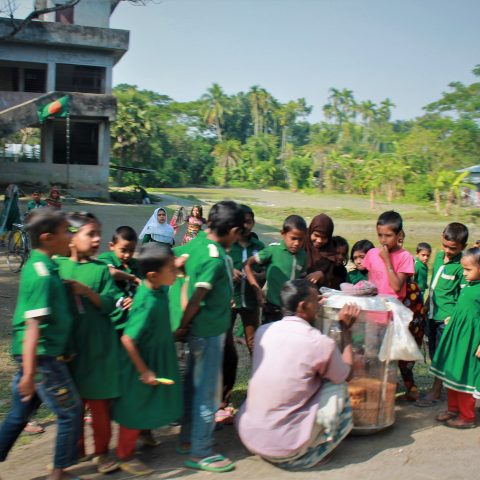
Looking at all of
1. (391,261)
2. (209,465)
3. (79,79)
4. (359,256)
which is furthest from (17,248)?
(79,79)

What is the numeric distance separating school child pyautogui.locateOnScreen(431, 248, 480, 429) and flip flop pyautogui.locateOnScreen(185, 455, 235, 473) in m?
1.77

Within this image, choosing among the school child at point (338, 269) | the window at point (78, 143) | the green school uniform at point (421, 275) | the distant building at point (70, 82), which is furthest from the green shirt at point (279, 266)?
the window at point (78, 143)

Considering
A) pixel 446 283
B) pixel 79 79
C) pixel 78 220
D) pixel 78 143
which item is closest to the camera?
pixel 78 220

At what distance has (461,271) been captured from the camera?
4.96 metres

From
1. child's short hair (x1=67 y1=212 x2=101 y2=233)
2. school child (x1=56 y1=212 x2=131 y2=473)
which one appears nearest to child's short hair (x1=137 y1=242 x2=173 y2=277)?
school child (x1=56 y1=212 x2=131 y2=473)

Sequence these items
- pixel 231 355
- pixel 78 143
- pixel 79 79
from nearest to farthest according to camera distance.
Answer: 1. pixel 231 355
2. pixel 79 79
3. pixel 78 143

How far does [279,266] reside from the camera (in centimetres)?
473

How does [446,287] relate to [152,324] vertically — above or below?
above

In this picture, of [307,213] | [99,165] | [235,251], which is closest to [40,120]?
[99,165]

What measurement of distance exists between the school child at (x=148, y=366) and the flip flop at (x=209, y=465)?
0.82 ft

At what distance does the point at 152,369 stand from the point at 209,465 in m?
0.66

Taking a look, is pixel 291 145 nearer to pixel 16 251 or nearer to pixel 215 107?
pixel 215 107

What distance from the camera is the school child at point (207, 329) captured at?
3.73 metres

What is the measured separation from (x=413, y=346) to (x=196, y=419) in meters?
1.54
